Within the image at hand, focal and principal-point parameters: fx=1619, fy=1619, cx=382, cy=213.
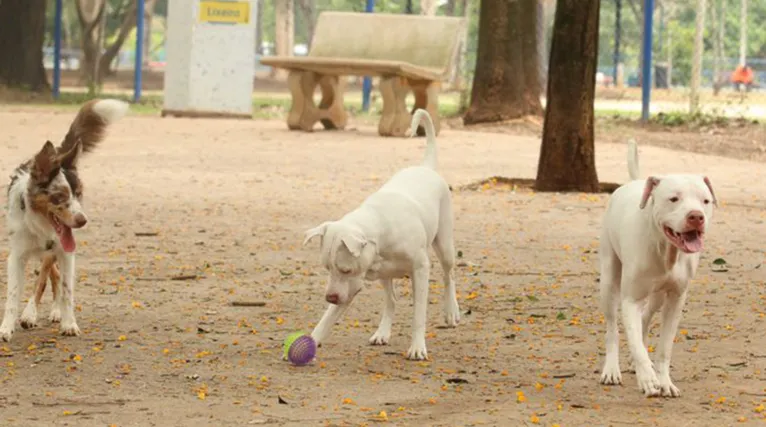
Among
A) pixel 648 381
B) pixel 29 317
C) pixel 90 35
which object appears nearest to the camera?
pixel 648 381

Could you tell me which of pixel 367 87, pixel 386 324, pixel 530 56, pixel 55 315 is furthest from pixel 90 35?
pixel 386 324

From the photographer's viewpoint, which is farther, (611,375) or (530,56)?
(530,56)

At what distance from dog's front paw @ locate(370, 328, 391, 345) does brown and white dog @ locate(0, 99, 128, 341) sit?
138cm

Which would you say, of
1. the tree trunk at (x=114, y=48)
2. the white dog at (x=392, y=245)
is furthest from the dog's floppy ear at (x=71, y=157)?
the tree trunk at (x=114, y=48)

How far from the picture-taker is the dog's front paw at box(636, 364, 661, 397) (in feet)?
20.5

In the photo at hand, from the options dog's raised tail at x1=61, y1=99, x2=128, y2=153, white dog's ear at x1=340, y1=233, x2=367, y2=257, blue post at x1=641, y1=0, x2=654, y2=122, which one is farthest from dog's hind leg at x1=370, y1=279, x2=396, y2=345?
blue post at x1=641, y1=0, x2=654, y2=122

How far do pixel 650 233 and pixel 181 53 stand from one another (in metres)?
18.3

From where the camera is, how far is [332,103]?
21656 millimetres

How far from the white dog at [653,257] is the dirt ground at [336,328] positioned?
141 millimetres

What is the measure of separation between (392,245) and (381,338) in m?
0.62

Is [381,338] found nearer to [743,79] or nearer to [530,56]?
[530,56]

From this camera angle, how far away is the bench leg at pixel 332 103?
21.4 meters

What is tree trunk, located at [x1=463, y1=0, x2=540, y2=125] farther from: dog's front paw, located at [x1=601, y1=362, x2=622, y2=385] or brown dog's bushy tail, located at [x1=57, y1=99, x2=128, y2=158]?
dog's front paw, located at [x1=601, y1=362, x2=622, y2=385]

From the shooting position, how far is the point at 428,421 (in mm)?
5809
